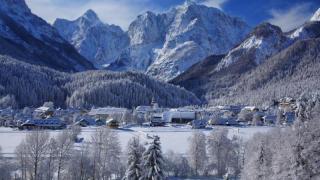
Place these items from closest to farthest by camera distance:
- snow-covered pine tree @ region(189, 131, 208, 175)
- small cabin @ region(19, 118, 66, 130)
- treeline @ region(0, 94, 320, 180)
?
1. treeline @ region(0, 94, 320, 180)
2. snow-covered pine tree @ region(189, 131, 208, 175)
3. small cabin @ region(19, 118, 66, 130)

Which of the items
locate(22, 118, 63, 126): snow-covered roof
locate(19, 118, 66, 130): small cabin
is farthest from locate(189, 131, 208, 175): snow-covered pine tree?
locate(22, 118, 63, 126): snow-covered roof

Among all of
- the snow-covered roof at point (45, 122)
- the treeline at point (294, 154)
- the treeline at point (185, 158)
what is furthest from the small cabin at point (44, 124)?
the treeline at point (294, 154)

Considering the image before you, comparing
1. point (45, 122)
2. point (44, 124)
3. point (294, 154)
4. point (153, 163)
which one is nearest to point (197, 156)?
point (294, 154)

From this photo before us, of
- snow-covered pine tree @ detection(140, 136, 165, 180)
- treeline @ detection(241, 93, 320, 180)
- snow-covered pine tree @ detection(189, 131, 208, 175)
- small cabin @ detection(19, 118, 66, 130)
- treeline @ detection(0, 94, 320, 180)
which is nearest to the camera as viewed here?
snow-covered pine tree @ detection(140, 136, 165, 180)

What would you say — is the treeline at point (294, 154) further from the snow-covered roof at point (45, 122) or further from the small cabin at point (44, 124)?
the snow-covered roof at point (45, 122)

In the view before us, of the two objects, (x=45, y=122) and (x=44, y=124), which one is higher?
→ (x=45, y=122)

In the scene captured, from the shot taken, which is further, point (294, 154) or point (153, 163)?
point (294, 154)

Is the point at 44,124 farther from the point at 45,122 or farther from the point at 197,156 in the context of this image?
the point at 197,156

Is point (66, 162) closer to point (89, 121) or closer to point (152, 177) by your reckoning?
point (152, 177)

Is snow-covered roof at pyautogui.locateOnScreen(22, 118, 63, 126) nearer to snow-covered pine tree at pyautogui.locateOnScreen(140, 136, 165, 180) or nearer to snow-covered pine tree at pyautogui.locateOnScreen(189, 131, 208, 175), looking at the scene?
snow-covered pine tree at pyautogui.locateOnScreen(189, 131, 208, 175)

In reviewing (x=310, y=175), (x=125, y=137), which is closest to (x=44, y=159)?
(x=310, y=175)

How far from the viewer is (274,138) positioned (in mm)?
80250

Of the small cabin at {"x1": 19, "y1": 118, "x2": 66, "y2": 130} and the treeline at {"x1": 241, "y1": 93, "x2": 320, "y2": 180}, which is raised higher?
the small cabin at {"x1": 19, "y1": 118, "x2": 66, "y2": 130}

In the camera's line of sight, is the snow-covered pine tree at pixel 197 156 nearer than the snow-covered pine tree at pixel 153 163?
No
